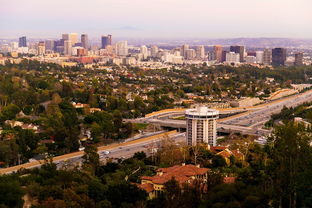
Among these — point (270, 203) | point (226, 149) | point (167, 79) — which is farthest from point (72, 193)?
point (167, 79)

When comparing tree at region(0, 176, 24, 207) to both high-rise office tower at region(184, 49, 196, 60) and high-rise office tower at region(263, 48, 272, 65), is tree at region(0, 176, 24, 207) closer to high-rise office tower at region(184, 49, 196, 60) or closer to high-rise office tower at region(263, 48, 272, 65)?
high-rise office tower at region(263, 48, 272, 65)

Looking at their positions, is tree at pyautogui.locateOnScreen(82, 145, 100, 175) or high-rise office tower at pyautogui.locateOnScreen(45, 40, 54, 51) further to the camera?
high-rise office tower at pyautogui.locateOnScreen(45, 40, 54, 51)

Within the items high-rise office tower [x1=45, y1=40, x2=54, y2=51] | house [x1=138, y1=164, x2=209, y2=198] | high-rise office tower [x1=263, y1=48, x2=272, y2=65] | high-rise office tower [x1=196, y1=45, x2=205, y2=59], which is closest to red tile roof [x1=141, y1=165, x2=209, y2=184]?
house [x1=138, y1=164, x2=209, y2=198]

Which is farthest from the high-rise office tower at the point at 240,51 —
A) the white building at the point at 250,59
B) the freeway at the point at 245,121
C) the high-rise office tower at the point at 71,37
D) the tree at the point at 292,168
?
the tree at the point at 292,168

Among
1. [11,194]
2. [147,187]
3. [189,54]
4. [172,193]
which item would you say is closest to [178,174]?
[147,187]

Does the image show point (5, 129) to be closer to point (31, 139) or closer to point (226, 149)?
point (31, 139)

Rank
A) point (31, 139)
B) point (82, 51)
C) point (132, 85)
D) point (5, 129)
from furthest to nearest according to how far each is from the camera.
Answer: point (82, 51) < point (132, 85) < point (5, 129) < point (31, 139)

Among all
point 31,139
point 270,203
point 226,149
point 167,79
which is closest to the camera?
point 270,203
